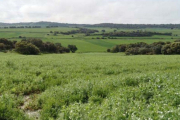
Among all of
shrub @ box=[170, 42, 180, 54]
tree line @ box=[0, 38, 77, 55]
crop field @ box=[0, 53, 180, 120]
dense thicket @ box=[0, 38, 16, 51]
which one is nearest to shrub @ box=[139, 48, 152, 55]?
shrub @ box=[170, 42, 180, 54]

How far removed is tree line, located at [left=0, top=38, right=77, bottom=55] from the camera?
71.1m

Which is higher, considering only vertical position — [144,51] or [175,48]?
[175,48]

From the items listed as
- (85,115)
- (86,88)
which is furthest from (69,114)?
(86,88)

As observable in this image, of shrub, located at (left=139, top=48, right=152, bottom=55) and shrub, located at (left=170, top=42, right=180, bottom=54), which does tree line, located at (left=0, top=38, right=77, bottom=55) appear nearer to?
shrub, located at (left=139, top=48, right=152, bottom=55)

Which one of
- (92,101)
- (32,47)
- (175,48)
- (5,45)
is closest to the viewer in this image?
(92,101)

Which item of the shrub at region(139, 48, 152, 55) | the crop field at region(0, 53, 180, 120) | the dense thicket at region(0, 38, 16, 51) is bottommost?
the shrub at region(139, 48, 152, 55)

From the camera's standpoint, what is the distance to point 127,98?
25.5 ft

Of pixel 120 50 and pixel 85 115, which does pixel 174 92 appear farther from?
pixel 120 50

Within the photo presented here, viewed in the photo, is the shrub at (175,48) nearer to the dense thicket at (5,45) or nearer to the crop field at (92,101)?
the crop field at (92,101)

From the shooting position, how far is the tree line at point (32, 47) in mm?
71125

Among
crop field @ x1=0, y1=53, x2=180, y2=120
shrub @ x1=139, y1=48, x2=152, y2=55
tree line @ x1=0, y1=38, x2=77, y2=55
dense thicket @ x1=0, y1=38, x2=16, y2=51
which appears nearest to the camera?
crop field @ x1=0, y1=53, x2=180, y2=120

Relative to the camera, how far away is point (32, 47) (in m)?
71.6

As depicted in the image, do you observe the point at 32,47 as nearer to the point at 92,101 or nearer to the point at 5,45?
the point at 5,45

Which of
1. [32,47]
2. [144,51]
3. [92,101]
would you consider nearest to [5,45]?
[32,47]
